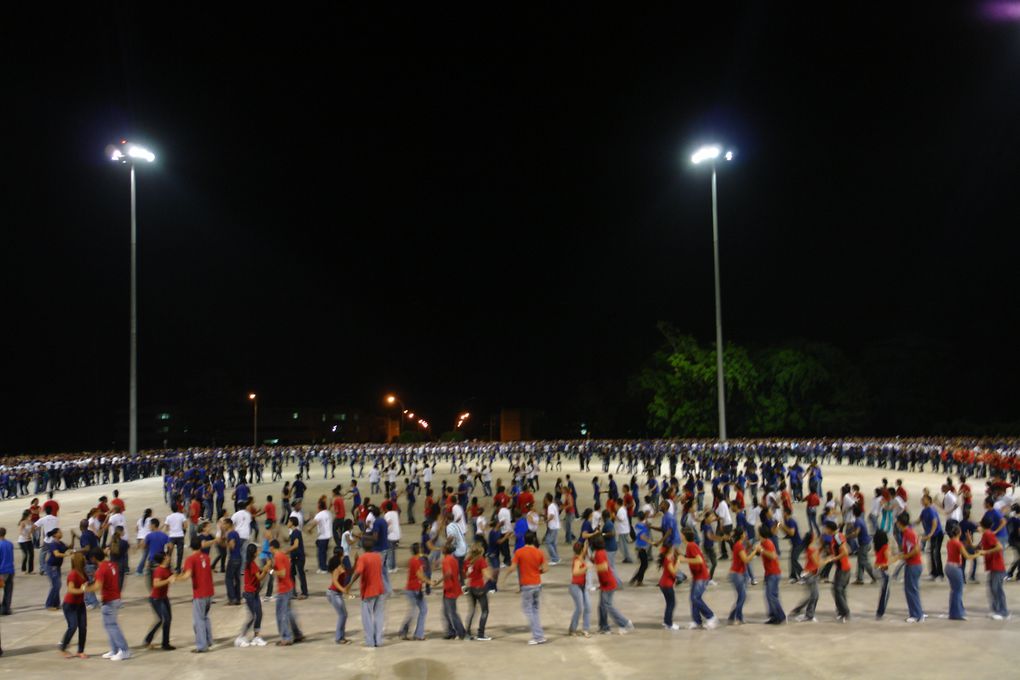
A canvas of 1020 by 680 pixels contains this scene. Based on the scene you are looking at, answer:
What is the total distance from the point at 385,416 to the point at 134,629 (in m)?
130

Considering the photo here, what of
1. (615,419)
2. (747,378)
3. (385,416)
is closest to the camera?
(747,378)

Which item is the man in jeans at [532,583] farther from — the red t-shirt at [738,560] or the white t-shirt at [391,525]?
the white t-shirt at [391,525]

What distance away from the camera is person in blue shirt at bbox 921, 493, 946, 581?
14461 millimetres

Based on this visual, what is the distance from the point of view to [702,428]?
71750 mm

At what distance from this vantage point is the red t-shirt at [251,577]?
10.9 m

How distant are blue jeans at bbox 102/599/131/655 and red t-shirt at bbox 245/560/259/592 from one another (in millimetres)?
1553

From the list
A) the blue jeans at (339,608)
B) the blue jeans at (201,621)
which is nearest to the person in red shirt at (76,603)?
the blue jeans at (201,621)

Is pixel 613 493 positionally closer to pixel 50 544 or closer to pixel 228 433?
pixel 50 544

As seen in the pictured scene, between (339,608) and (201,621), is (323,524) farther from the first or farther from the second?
(201,621)

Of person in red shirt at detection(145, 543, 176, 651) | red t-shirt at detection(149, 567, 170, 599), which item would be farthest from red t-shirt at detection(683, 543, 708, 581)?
red t-shirt at detection(149, 567, 170, 599)

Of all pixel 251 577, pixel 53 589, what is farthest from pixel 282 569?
pixel 53 589

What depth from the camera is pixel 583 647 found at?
35.6ft

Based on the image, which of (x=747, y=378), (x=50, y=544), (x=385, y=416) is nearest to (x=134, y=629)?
(x=50, y=544)

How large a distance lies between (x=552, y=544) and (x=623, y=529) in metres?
1.61
